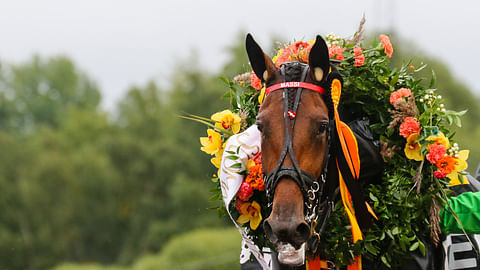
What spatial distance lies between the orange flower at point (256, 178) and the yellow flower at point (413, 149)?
908 millimetres

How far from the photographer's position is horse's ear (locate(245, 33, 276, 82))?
3111 millimetres

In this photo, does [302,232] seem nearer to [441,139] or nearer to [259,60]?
[259,60]

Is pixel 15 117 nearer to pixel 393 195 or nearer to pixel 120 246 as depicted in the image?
pixel 120 246

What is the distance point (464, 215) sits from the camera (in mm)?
3439

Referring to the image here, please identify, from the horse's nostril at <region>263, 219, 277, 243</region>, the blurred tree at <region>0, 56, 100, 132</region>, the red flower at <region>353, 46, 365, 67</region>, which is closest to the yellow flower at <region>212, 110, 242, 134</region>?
the red flower at <region>353, 46, 365, 67</region>

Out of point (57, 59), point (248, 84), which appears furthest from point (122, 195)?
point (248, 84)

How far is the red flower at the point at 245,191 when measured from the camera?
3.46 meters

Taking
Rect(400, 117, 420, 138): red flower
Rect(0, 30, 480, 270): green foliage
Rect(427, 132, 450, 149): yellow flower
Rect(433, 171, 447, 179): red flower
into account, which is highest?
Rect(400, 117, 420, 138): red flower

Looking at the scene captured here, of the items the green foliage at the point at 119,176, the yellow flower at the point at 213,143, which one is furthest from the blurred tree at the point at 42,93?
the yellow flower at the point at 213,143

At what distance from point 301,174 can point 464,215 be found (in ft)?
4.22

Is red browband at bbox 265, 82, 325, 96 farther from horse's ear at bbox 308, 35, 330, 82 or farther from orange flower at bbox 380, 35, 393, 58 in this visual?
orange flower at bbox 380, 35, 393, 58

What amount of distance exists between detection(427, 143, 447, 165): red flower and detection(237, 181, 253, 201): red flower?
1098 millimetres

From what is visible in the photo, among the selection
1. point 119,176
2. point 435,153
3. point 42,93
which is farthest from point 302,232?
point 42,93

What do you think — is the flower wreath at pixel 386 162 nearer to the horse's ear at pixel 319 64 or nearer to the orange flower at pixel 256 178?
the orange flower at pixel 256 178
